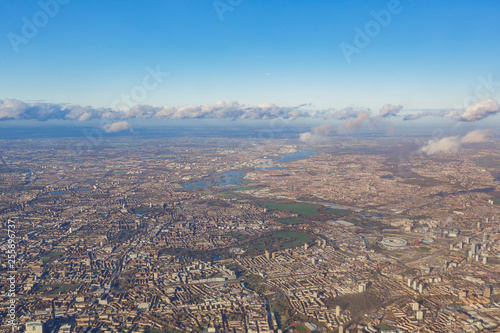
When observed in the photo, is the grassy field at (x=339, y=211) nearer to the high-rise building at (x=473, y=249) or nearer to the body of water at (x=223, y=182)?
the high-rise building at (x=473, y=249)

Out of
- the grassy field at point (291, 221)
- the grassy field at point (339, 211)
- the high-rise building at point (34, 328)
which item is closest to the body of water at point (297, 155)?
the grassy field at point (339, 211)

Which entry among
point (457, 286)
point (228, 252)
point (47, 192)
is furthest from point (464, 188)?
point (47, 192)

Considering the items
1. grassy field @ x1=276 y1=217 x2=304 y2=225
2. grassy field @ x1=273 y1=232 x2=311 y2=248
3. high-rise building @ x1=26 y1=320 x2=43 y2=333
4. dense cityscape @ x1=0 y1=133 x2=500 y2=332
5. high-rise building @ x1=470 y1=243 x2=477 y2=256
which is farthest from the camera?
grassy field @ x1=276 y1=217 x2=304 y2=225

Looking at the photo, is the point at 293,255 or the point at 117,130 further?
the point at 117,130

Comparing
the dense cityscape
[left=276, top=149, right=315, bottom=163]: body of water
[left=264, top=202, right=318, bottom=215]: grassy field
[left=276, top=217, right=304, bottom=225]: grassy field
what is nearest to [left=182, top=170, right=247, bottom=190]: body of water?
the dense cityscape

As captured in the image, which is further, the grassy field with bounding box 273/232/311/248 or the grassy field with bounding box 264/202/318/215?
the grassy field with bounding box 264/202/318/215

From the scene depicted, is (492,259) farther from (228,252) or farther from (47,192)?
(47,192)

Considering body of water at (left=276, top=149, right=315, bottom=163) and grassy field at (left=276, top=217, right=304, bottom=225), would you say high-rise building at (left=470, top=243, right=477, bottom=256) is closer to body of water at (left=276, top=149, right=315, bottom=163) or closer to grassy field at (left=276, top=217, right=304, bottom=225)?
grassy field at (left=276, top=217, right=304, bottom=225)

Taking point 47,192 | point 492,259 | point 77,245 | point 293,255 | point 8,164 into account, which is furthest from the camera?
point 8,164
